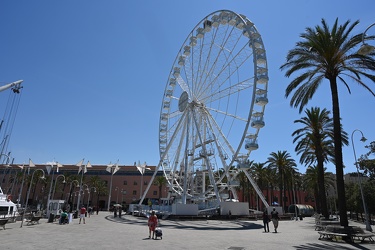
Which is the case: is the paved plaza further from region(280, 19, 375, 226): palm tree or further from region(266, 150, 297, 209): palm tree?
region(266, 150, 297, 209): palm tree

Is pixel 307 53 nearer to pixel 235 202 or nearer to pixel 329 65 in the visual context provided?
pixel 329 65

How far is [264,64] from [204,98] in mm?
7890

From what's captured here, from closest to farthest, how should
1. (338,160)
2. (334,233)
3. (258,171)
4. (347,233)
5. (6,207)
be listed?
(347,233), (334,233), (338,160), (6,207), (258,171)

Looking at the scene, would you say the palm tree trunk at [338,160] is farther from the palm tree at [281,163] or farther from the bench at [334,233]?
the palm tree at [281,163]

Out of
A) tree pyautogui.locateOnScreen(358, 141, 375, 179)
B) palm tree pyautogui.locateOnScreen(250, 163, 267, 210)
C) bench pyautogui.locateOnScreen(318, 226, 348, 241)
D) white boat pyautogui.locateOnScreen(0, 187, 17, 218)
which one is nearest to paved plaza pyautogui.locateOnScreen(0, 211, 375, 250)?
bench pyautogui.locateOnScreen(318, 226, 348, 241)

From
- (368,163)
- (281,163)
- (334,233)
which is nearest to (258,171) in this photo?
(281,163)

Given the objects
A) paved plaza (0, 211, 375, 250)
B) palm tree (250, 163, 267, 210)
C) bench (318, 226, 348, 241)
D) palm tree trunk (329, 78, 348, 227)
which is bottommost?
paved plaza (0, 211, 375, 250)

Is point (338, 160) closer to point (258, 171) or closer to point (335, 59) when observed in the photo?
point (335, 59)

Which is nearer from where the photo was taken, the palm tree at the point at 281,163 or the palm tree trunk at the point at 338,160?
the palm tree trunk at the point at 338,160

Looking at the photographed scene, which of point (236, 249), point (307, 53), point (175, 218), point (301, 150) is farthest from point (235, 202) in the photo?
point (236, 249)

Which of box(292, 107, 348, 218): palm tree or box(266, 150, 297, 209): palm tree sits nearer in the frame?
box(292, 107, 348, 218): palm tree

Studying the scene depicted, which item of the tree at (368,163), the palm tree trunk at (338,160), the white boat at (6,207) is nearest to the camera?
the palm tree trunk at (338,160)

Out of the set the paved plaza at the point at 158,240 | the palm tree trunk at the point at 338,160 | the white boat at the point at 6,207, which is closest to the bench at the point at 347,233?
the paved plaza at the point at 158,240

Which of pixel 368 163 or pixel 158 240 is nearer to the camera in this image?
pixel 158 240
